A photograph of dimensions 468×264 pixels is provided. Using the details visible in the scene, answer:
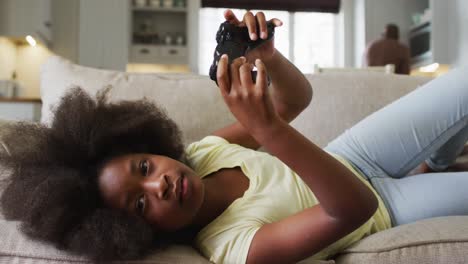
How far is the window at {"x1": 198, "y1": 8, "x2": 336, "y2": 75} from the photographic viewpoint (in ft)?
17.8

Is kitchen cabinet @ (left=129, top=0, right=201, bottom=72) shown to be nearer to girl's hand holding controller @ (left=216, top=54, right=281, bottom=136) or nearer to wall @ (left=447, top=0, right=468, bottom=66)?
wall @ (left=447, top=0, right=468, bottom=66)

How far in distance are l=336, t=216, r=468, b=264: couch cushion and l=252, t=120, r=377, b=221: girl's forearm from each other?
0.26 feet

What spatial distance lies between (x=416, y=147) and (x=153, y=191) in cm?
62

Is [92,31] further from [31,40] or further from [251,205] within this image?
[251,205]

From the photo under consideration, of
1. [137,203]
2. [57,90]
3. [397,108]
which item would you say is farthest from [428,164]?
[57,90]

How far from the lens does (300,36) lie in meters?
5.59

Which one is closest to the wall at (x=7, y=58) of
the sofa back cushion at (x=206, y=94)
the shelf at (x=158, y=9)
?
the shelf at (x=158, y=9)

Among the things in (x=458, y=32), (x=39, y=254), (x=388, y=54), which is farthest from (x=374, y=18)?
(x=39, y=254)

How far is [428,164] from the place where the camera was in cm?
126

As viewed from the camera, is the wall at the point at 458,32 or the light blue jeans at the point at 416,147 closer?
the light blue jeans at the point at 416,147

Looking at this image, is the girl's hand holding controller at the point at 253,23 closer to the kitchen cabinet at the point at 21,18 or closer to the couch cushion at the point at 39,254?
the couch cushion at the point at 39,254

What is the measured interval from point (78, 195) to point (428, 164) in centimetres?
89

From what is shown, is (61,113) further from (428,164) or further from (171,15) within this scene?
(171,15)

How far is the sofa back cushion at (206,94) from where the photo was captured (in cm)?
132
